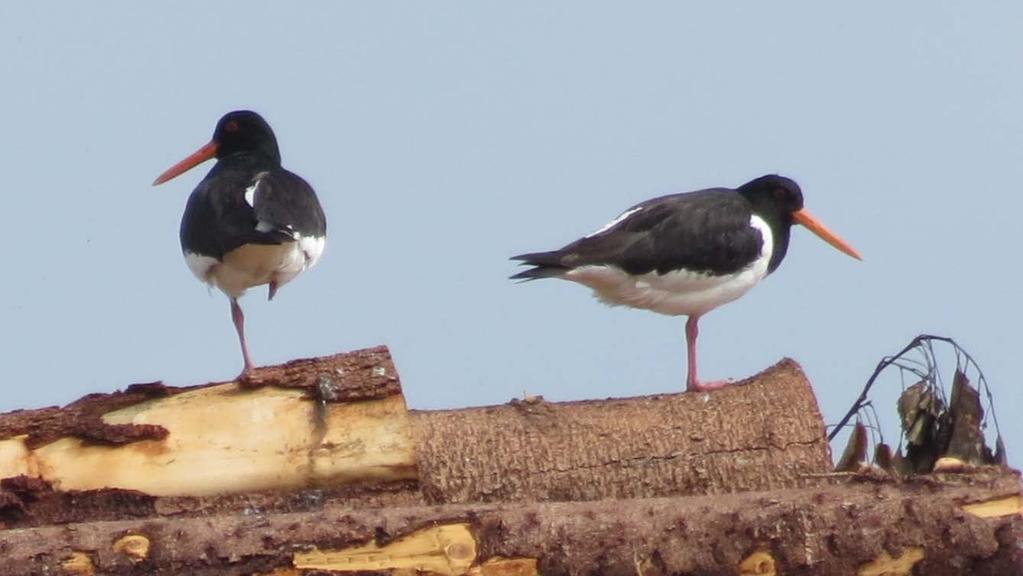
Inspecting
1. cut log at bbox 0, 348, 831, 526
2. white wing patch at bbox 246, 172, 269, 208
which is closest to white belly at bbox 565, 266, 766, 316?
white wing patch at bbox 246, 172, 269, 208

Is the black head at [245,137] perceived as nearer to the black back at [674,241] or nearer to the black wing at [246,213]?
the black wing at [246,213]

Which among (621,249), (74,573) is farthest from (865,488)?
(621,249)

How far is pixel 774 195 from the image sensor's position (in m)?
12.1

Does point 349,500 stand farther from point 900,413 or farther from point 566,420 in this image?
point 900,413

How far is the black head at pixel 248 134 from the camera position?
13.4 m

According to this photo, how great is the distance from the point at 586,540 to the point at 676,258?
4.50 m

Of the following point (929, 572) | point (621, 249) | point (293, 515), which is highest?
point (621, 249)

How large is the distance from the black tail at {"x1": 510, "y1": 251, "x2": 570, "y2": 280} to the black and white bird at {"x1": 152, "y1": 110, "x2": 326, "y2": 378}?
1320mm

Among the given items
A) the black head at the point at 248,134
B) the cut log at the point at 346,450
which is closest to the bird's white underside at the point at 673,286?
the cut log at the point at 346,450

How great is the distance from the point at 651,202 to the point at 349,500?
4.11 meters

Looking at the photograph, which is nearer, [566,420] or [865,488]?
[865,488]

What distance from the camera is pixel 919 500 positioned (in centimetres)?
673

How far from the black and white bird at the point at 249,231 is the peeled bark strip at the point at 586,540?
13.0 feet

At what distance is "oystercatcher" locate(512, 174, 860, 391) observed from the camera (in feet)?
35.2
